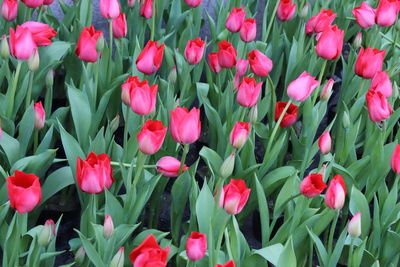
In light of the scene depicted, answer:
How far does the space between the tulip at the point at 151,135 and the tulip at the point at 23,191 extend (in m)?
0.20

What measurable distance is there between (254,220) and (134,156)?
42cm

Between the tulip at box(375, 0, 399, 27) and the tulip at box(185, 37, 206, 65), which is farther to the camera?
the tulip at box(375, 0, 399, 27)

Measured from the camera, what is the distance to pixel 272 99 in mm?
1911

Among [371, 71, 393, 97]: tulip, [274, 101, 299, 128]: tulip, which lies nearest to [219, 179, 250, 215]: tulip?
[274, 101, 299, 128]: tulip

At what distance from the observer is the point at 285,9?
7.20ft

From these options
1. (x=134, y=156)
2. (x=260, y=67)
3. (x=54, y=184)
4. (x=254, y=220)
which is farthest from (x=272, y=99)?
(x=54, y=184)

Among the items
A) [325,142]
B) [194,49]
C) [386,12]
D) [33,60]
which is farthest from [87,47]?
[386,12]

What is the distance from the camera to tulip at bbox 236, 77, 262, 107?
5.15ft

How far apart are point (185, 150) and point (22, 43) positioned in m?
0.43

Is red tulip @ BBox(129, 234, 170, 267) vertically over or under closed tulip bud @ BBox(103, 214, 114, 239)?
over

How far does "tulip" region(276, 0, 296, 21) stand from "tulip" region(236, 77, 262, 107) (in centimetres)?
68

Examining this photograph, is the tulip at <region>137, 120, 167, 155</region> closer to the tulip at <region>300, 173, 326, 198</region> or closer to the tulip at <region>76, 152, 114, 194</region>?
the tulip at <region>76, 152, 114, 194</region>

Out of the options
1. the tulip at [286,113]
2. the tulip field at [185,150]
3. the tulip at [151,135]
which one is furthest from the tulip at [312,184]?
the tulip at [286,113]

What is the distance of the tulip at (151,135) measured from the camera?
50.2 inches
